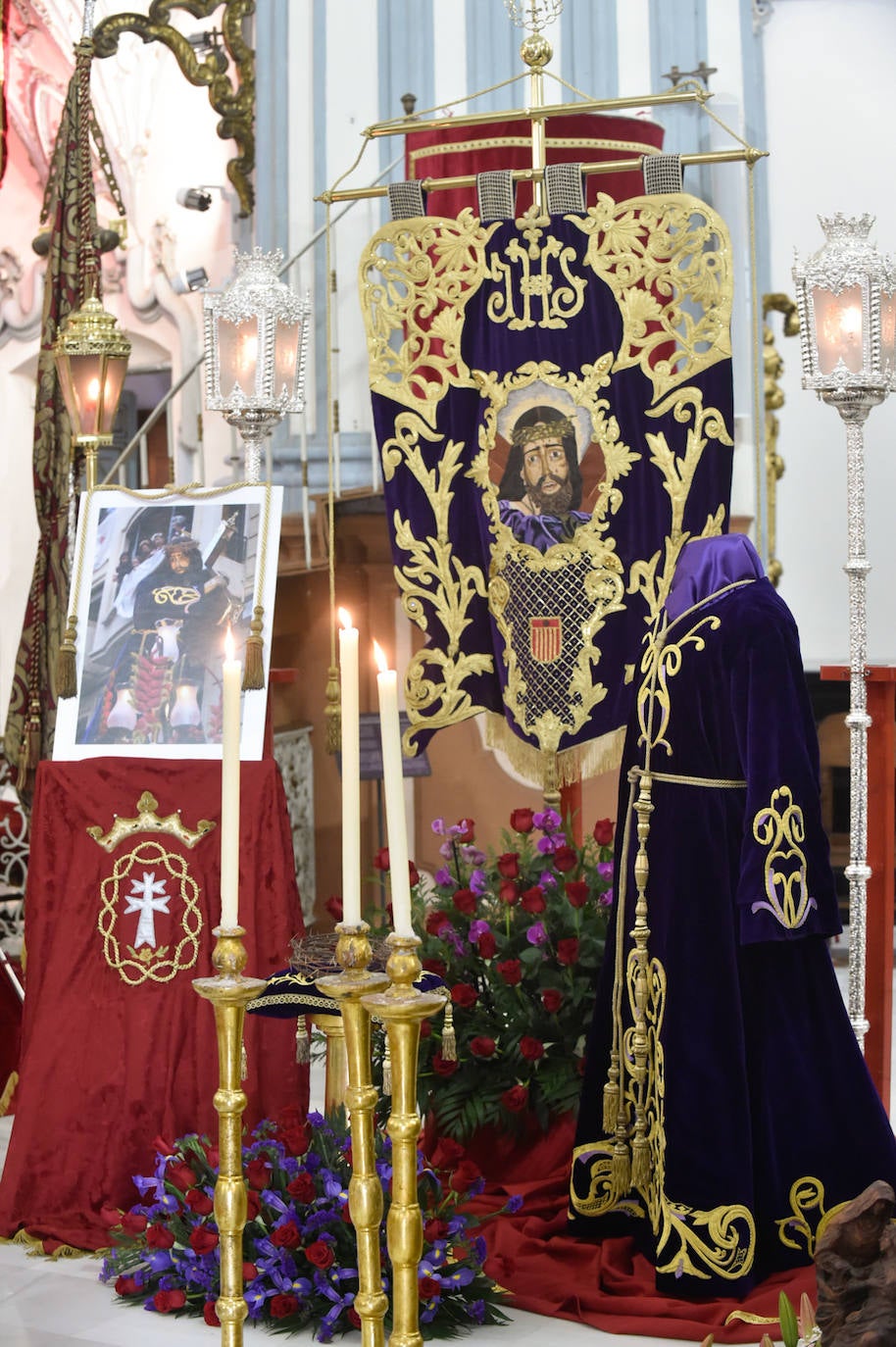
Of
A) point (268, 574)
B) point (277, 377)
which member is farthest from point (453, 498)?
point (268, 574)

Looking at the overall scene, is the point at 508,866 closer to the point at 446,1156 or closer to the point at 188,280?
the point at 446,1156

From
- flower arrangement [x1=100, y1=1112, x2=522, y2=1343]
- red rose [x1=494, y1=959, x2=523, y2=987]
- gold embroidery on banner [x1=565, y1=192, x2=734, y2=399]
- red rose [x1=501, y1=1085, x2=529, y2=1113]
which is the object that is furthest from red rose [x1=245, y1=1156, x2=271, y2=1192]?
gold embroidery on banner [x1=565, y1=192, x2=734, y2=399]

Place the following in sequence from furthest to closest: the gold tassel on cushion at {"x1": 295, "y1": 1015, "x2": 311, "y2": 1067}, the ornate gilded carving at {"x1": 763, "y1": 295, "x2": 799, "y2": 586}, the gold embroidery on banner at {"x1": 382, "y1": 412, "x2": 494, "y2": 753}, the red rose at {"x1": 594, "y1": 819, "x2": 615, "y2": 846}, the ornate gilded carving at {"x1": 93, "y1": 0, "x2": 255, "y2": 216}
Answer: the ornate gilded carving at {"x1": 763, "y1": 295, "x2": 799, "y2": 586} → the ornate gilded carving at {"x1": 93, "y1": 0, "x2": 255, "y2": 216} → the gold embroidery on banner at {"x1": 382, "y1": 412, "x2": 494, "y2": 753} → the red rose at {"x1": 594, "y1": 819, "x2": 615, "y2": 846} → the gold tassel on cushion at {"x1": 295, "y1": 1015, "x2": 311, "y2": 1067}

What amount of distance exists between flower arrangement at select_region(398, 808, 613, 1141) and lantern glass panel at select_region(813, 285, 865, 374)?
1.37 m

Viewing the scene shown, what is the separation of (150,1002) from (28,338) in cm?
473

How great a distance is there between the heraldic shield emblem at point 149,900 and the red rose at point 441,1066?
2.05 ft

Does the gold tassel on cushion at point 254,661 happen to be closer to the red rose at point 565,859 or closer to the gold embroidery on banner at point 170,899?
the gold embroidery on banner at point 170,899

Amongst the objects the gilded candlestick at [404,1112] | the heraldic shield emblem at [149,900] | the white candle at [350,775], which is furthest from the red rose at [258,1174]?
the white candle at [350,775]

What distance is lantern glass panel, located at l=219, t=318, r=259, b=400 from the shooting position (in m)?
4.69

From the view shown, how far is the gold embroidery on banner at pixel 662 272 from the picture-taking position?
4.61 m

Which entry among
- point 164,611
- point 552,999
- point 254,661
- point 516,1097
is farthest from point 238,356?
point 516,1097

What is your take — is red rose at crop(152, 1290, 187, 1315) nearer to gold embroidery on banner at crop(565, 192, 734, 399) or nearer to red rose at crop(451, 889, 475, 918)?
red rose at crop(451, 889, 475, 918)

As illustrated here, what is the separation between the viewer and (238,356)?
4.72 metres

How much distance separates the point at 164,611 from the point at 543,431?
124cm
